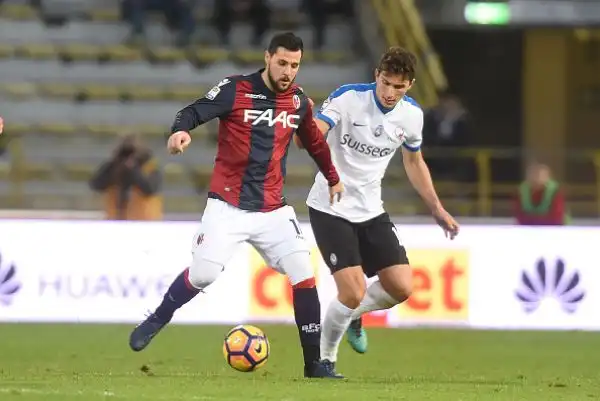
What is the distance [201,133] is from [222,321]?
727 centimetres

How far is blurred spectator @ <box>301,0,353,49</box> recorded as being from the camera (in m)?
23.5

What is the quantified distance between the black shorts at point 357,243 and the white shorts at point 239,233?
69 centimetres

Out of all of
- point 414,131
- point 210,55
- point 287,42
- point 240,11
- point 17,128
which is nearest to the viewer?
point 287,42

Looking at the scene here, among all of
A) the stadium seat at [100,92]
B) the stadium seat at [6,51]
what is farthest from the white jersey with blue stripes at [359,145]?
the stadium seat at [6,51]

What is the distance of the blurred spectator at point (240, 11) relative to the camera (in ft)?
76.7

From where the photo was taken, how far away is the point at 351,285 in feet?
34.1

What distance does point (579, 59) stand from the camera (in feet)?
91.2

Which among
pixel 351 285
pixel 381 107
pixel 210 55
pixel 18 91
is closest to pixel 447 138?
pixel 210 55

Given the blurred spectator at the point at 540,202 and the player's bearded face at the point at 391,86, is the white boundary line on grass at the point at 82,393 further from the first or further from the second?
the blurred spectator at the point at 540,202

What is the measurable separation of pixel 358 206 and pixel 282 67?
1.50 m

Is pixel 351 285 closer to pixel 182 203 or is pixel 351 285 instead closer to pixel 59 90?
pixel 182 203

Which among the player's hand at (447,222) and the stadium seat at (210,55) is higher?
the stadium seat at (210,55)

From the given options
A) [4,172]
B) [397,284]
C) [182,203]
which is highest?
[4,172]

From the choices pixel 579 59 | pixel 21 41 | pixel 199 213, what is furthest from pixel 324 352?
pixel 579 59
